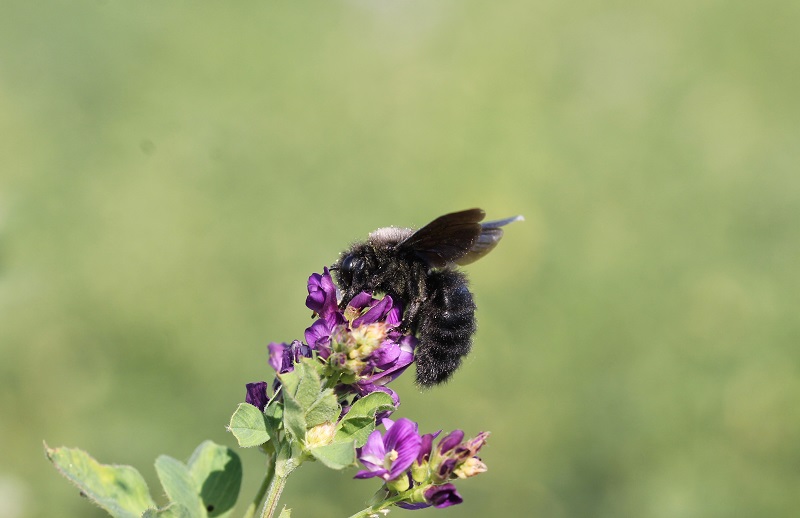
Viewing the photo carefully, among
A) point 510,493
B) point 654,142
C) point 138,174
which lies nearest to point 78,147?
point 138,174

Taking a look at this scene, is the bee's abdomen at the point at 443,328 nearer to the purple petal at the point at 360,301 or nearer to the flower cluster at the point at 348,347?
the flower cluster at the point at 348,347

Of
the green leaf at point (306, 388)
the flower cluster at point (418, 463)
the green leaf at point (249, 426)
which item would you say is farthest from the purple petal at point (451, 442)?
the green leaf at point (249, 426)

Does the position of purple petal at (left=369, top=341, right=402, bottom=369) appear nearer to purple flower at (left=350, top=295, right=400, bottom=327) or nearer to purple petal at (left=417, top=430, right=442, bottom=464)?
purple flower at (left=350, top=295, right=400, bottom=327)

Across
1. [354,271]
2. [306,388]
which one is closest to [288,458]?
[306,388]

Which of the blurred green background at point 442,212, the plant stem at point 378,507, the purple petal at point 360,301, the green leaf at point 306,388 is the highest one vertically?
the blurred green background at point 442,212

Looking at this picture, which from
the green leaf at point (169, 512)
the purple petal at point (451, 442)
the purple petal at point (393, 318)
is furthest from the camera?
the purple petal at point (393, 318)

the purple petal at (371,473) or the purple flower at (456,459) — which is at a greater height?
the purple flower at (456,459)
